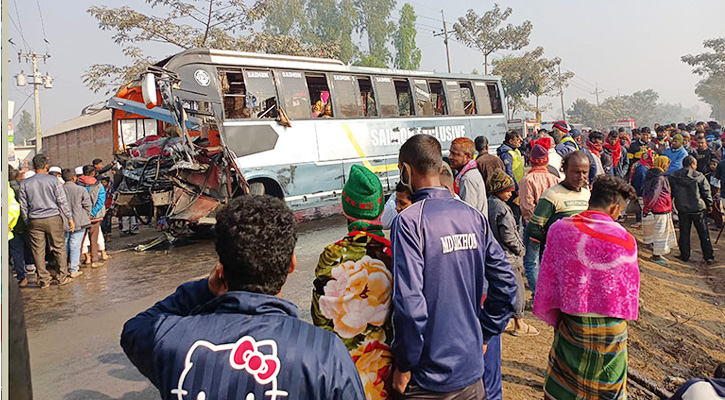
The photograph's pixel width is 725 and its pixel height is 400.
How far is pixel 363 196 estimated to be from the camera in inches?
89.6

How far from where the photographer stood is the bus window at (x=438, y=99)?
1250cm

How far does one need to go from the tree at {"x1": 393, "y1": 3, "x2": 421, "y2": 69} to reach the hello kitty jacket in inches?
1862

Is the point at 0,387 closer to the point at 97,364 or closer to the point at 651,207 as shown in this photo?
the point at 97,364

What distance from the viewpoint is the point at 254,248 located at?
4.59 feet

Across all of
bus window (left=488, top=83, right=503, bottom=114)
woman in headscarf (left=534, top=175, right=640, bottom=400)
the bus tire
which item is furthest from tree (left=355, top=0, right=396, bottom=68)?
woman in headscarf (left=534, top=175, right=640, bottom=400)

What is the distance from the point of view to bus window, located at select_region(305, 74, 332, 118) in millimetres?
9953

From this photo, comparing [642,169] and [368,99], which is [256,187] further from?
[642,169]

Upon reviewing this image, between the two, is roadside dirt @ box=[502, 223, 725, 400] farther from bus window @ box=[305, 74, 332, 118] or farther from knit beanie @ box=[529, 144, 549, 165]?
bus window @ box=[305, 74, 332, 118]

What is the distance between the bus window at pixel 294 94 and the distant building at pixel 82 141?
1405cm

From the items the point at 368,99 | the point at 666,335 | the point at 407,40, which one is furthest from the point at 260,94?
the point at 407,40

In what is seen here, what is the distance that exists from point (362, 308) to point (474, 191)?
2520 mm

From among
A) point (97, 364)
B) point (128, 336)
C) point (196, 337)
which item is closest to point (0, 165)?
point (128, 336)

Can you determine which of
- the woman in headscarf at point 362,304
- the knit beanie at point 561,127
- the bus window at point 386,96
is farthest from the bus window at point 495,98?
the woman in headscarf at point 362,304

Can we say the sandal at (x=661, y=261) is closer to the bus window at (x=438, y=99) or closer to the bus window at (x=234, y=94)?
the bus window at (x=438, y=99)
